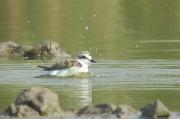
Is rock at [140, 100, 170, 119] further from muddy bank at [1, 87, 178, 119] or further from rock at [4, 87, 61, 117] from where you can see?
rock at [4, 87, 61, 117]

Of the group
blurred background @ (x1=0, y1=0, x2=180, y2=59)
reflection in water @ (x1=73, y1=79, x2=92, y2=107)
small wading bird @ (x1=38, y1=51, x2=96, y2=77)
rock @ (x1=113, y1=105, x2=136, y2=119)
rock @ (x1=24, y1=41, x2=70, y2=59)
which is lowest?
rock @ (x1=113, y1=105, x2=136, y2=119)

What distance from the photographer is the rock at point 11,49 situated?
24547 mm

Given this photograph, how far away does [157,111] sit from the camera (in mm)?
13367

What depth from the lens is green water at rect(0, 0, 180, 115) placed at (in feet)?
54.8

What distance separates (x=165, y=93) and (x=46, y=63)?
6.24 m

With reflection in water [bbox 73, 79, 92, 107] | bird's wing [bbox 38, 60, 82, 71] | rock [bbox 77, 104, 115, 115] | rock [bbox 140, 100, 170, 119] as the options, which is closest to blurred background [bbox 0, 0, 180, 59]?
bird's wing [bbox 38, 60, 82, 71]

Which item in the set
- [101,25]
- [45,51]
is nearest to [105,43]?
[45,51]

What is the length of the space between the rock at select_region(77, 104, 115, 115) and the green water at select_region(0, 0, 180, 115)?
0.94 m

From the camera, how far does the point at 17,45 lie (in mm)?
25219

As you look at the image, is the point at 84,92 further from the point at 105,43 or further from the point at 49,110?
the point at 105,43

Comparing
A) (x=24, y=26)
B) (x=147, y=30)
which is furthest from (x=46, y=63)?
(x=24, y=26)

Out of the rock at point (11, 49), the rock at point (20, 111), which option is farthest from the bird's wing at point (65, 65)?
the rock at point (20, 111)

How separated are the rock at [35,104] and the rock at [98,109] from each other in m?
0.40

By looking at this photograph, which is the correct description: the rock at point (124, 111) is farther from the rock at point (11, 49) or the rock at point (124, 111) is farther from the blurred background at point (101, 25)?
the rock at point (11, 49)
